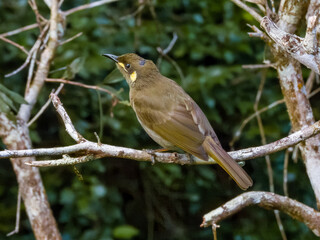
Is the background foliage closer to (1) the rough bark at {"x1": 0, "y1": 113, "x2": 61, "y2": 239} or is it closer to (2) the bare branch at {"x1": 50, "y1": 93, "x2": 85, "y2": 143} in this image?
(1) the rough bark at {"x1": 0, "y1": 113, "x2": 61, "y2": 239}

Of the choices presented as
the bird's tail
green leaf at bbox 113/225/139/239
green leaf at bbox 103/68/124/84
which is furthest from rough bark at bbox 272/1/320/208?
green leaf at bbox 113/225/139/239

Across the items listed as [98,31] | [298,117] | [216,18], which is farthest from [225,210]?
[216,18]

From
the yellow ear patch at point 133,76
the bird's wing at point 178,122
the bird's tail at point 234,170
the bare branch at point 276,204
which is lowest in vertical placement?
the bare branch at point 276,204

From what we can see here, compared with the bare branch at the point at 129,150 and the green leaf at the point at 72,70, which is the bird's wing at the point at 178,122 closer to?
the bare branch at the point at 129,150

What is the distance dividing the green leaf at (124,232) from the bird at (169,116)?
1.63 m

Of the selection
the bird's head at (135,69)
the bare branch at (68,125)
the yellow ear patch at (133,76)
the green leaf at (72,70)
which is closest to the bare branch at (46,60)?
the green leaf at (72,70)

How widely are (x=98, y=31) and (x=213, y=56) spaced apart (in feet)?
3.78

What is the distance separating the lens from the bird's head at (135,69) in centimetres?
370

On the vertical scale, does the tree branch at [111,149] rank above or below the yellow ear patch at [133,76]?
below

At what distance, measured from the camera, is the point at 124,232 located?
4.85m

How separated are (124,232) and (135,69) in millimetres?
1772

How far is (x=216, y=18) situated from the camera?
17.1 ft

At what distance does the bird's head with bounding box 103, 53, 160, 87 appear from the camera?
3.70 m

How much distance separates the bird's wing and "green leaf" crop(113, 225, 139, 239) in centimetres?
172
